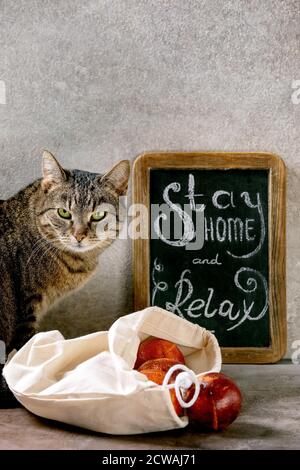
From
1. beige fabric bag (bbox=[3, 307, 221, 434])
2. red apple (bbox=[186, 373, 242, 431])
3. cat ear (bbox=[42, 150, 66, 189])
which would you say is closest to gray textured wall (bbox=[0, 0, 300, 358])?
cat ear (bbox=[42, 150, 66, 189])

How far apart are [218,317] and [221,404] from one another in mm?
545

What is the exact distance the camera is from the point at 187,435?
3.59 feet

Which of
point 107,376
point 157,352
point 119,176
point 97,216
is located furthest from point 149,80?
point 107,376

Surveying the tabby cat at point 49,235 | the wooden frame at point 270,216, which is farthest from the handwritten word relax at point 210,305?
the tabby cat at point 49,235

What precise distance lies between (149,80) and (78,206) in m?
0.42

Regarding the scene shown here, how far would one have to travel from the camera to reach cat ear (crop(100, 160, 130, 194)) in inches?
59.1

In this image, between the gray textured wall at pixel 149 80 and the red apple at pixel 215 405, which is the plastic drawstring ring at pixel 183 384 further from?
the gray textured wall at pixel 149 80

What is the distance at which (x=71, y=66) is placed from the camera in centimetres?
163

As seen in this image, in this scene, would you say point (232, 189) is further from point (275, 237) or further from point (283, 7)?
point (283, 7)

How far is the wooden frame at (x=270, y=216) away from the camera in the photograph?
62.6 inches

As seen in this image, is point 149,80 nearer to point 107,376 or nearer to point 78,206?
point 78,206

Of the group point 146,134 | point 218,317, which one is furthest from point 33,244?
point 218,317

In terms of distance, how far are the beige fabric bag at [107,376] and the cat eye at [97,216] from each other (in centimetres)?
30

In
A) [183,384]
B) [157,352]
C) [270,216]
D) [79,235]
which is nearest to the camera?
[183,384]
